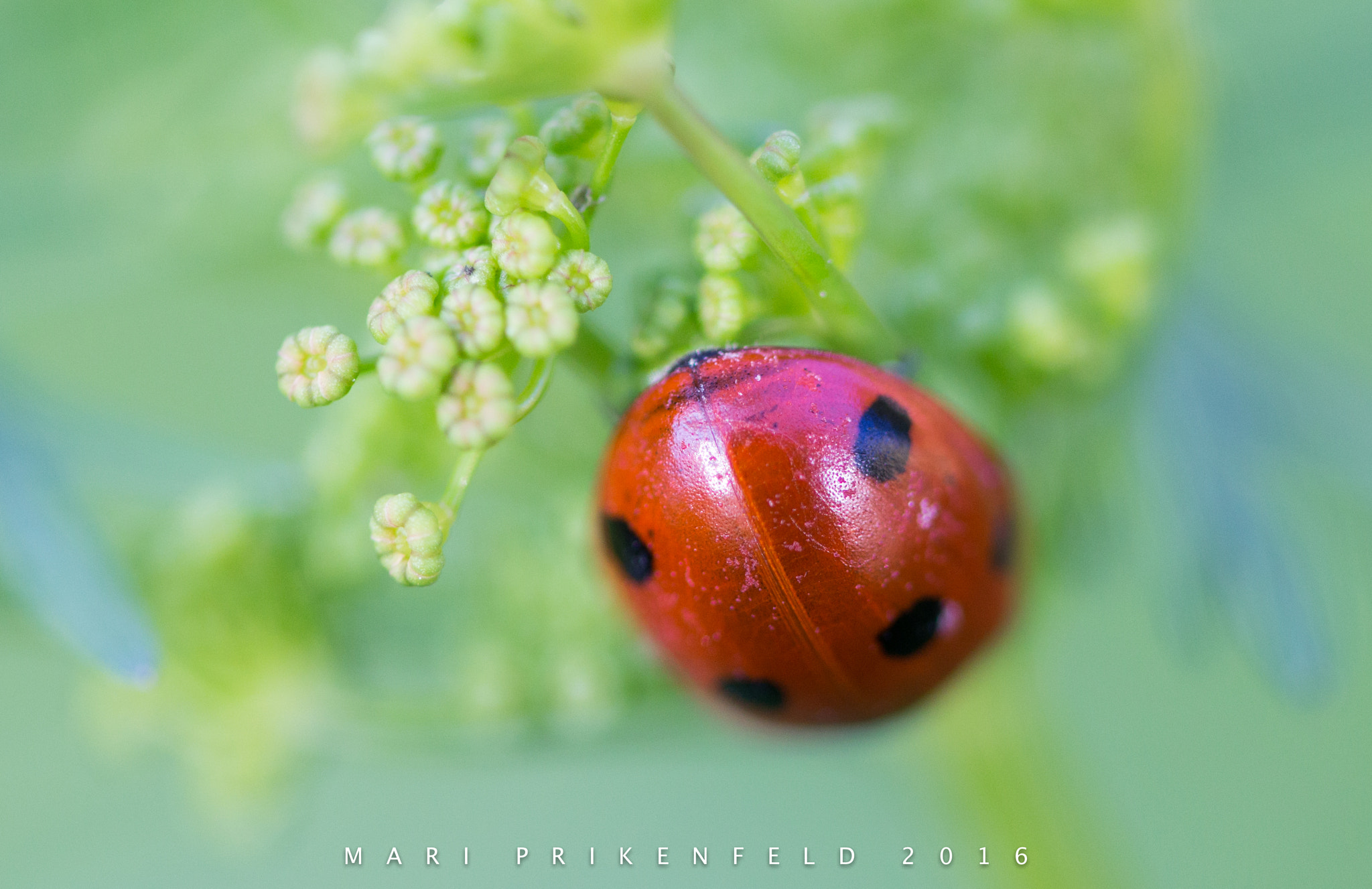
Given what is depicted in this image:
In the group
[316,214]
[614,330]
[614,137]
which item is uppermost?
[614,330]

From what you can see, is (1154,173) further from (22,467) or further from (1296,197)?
(22,467)

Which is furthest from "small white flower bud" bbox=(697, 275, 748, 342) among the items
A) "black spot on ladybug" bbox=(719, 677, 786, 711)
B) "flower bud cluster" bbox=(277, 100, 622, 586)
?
"black spot on ladybug" bbox=(719, 677, 786, 711)

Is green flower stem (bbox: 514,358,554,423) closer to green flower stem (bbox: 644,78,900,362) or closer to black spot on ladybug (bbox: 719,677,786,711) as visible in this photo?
green flower stem (bbox: 644,78,900,362)

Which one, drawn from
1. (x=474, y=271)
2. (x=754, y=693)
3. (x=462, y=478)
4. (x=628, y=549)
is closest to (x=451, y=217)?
(x=474, y=271)

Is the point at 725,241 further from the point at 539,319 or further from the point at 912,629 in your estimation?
the point at 912,629

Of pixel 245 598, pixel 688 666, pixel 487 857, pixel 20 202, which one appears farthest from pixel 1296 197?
pixel 487 857

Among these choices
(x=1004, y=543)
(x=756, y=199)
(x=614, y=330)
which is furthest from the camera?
(x=614, y=330)
